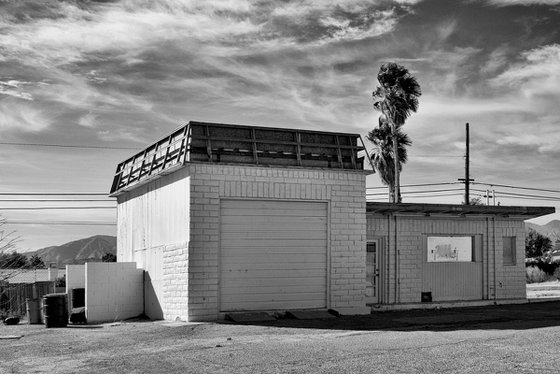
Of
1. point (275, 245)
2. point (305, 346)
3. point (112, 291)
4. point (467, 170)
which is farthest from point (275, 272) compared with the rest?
point (467, 170)

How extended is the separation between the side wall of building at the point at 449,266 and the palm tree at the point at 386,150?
1924 cm

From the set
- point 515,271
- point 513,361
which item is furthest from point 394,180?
point 513,361

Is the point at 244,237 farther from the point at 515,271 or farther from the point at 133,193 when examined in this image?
the point at 515,271

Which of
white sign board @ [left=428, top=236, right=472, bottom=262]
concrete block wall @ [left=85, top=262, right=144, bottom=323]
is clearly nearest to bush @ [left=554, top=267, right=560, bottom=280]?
white sign board @ [left=428, top=236, right=472, bottom=262]

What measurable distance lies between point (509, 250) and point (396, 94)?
19.0m

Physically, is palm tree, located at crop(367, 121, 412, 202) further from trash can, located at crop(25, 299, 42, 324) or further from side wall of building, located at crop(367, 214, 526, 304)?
trash can, located at crop(25, 299, 42, 324)

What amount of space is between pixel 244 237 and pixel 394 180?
89.4 feet

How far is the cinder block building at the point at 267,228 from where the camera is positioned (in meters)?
20.6

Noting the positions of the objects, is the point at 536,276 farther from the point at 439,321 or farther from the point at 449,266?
the point at 439,321

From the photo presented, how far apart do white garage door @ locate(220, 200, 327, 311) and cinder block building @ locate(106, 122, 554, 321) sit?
0.09ft

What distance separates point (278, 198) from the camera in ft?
70.5

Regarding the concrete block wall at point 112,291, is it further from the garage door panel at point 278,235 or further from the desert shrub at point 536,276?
the desert shrub at point 536,276

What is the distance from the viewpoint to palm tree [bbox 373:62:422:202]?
1750 inches

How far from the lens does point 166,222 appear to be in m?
22.5
